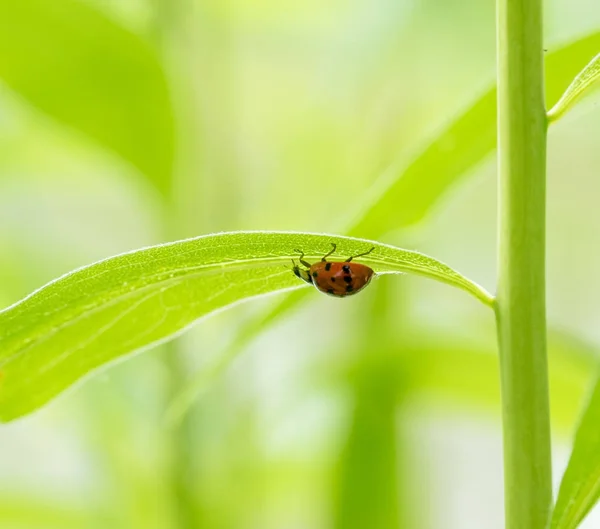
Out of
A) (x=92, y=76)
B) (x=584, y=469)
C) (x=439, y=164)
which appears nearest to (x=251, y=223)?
(x=92, y=76)

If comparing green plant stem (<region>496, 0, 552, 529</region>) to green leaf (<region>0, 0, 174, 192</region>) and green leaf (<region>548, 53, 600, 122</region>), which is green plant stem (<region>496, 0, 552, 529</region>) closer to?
green leaf (<region>548, 53, 600, 122</region>)

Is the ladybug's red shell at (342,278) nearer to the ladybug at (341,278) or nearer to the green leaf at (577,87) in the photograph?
the ladybug at (341,278)

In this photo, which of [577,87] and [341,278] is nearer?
[577,87]

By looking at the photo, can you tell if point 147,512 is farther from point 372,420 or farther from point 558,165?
point 558,165

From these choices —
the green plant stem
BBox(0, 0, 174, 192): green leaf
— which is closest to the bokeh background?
BBox(0, 0, 174, 192): green leaf

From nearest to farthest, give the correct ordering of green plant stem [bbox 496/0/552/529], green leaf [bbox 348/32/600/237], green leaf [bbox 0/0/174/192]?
green plant stem [bbox 496/0/552/529]
green leaf [bbox 348/32/600/237]
green leaf [bbox 0/0/174/192]

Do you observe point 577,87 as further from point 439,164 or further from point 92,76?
point 92,76
